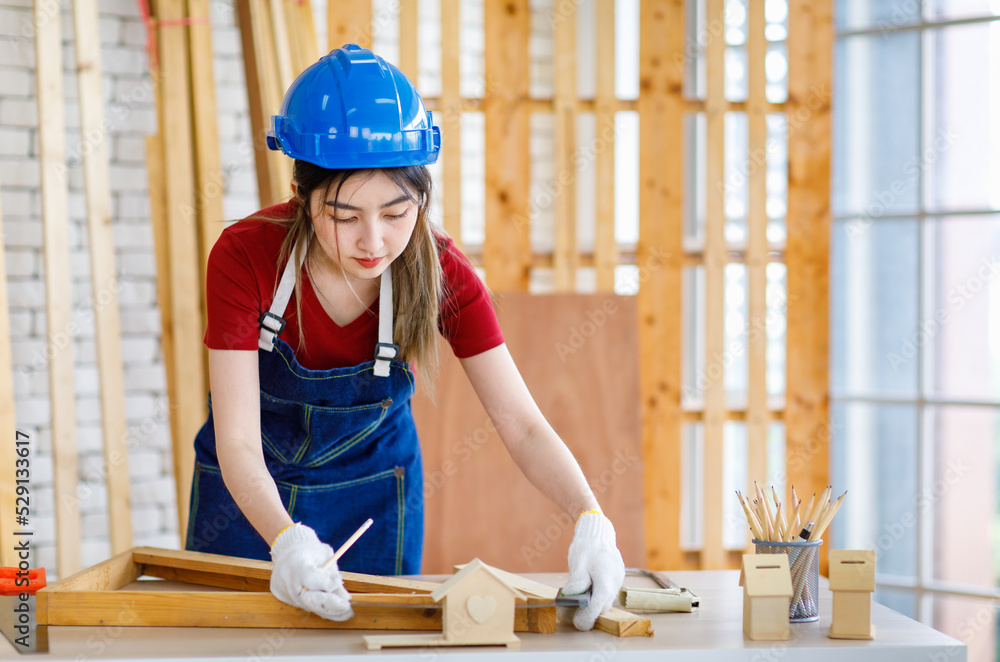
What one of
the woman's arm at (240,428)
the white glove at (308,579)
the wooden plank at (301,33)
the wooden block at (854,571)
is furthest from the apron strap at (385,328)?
the wooden plank at (301,33)

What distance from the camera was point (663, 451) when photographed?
3207 millimetres

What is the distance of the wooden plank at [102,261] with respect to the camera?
2.60m

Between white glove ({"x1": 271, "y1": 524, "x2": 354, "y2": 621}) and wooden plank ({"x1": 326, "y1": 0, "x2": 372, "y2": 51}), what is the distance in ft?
6.91

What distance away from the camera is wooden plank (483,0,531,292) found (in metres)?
3.04

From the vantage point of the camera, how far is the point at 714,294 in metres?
3.17

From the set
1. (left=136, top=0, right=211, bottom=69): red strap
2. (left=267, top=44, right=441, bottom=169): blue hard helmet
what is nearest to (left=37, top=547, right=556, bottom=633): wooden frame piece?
(left=267, top=44, right=441, bottom=169): blue hard helmet

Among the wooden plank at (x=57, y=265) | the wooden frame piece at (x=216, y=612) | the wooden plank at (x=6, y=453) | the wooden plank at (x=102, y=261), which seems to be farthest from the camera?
the wooden plank at (x=102, y=261)

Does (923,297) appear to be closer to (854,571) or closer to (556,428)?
(556,428)

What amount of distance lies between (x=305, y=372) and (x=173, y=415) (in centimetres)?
140

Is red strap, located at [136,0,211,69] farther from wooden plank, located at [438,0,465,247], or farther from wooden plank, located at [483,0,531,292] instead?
wooden plank, located at [483,0,531,292]

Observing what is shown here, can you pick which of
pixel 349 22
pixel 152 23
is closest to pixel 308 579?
pixel 349 22

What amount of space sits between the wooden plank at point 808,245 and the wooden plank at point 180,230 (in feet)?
6.78

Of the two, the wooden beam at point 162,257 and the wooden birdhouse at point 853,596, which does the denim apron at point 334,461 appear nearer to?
the wooden birdhouse at point 853,596

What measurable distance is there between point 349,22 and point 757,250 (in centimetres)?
164
